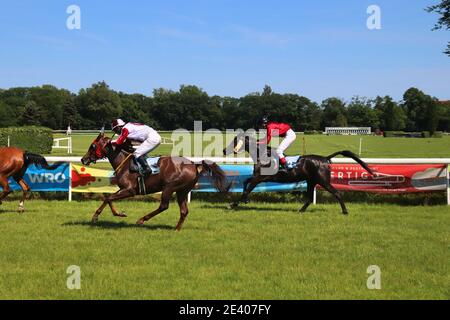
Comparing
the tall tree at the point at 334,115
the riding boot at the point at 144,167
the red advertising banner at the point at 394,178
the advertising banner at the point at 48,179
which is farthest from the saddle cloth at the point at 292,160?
the tall tree at the point at 334,115

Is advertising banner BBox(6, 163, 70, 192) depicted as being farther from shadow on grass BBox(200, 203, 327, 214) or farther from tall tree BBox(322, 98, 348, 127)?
tall tree BBox(322, 98, 348, 127)

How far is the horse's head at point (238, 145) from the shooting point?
10.7 metres

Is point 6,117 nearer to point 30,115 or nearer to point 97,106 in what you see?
point 30,115

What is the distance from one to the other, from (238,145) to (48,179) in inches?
186

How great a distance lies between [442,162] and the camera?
12.1m

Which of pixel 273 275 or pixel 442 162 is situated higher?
pixel 442 162

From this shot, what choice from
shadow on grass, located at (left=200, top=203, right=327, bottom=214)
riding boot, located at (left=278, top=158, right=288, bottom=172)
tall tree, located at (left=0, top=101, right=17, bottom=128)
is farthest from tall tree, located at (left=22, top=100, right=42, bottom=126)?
riding boot, located at (left=278, top=158, right=288, bottom=172)

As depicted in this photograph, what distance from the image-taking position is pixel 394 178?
1201cm

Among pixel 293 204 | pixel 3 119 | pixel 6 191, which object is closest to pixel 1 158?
pixel 6 191

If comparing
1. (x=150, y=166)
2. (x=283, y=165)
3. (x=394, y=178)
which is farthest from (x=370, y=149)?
(x=150, y=166)

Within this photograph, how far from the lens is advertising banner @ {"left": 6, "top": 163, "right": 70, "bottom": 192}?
12.2 metres

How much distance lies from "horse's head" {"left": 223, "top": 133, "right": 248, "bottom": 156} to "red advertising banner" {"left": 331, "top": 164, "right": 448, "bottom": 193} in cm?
258
